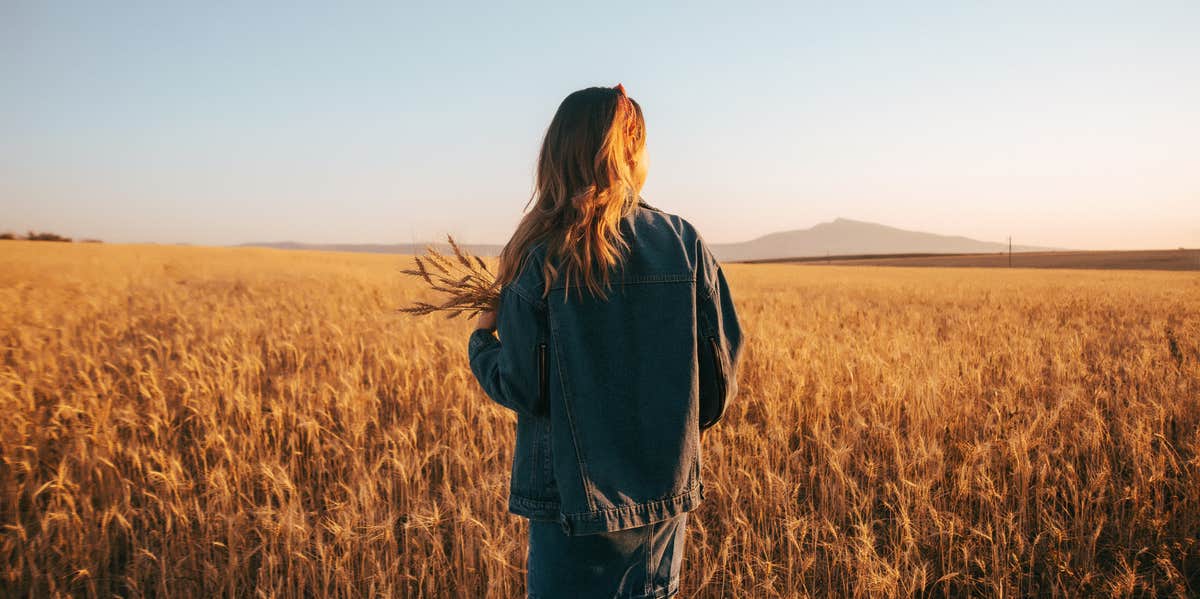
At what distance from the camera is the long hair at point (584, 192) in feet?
4.04

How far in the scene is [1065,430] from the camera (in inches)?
140

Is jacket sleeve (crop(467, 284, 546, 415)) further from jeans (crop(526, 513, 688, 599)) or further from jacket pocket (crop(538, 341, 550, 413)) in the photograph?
jeans (crop(526, 513, 688, 599))

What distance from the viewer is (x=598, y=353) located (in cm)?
130

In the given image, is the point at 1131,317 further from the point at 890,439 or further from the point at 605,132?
the point at 605,132

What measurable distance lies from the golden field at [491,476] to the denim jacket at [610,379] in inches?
40.7

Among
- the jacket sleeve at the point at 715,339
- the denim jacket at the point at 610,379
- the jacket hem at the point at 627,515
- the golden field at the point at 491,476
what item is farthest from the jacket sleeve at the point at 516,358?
the golden field at the point at 491,476

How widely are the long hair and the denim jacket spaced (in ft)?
0.14

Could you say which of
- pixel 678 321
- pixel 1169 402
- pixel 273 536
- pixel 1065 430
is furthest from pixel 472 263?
pixel 1169 402

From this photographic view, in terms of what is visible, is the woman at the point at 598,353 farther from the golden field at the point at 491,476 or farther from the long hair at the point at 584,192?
the golden field at the point at 491,476

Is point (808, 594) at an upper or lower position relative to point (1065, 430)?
lower

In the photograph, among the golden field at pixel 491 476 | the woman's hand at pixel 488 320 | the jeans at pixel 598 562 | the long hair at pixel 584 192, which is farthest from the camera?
the golden field at pixel 491 476

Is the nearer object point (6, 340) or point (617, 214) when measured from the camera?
point (617, 214)

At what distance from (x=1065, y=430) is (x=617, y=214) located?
3.90 meters

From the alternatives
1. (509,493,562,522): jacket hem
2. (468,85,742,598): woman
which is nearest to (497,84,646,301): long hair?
(468,85,742,598): woman
